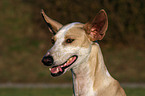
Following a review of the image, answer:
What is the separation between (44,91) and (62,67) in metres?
13.0

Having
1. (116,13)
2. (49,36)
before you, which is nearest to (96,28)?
(116,13)

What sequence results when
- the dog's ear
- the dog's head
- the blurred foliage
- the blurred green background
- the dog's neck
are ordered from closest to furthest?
the dog's head < the dog's neck < the dog's ear < the blurred green background < the blurred foliage

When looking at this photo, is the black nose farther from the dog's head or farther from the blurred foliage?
the blurred foliage

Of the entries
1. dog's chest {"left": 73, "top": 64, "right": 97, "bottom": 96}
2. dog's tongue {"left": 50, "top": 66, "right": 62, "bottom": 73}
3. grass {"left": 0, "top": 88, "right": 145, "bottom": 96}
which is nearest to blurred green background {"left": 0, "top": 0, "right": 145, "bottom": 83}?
grass {"left": 0, "top": 88, "right": 145, "bottom": 96}

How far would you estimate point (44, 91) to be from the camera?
1866 centimetres

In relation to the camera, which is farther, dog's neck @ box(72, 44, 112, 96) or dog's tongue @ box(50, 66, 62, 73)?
dog's neck @ box(72, 44, 112, 96)

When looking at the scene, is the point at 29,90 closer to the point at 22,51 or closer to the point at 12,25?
the point at 22,51

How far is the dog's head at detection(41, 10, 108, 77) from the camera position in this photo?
5828mm

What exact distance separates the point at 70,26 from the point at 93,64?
84cm

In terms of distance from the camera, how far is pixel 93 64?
6055mm

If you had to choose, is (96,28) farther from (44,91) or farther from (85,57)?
(44,91)

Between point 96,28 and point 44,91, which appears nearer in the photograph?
point 96,28

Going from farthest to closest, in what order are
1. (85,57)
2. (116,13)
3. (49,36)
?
(49,36)
(116,13)
(85,57)

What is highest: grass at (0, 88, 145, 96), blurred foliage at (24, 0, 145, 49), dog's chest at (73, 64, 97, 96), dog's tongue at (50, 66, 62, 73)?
blurred foliage at (24, 0, 145, 49)
